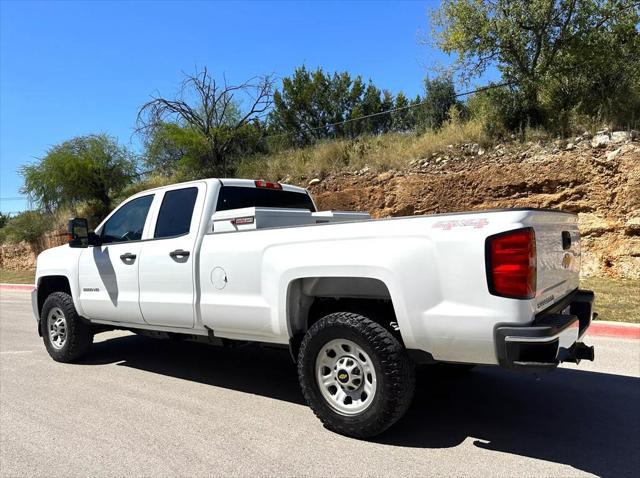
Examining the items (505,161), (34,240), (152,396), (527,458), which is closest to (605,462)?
(527,458)

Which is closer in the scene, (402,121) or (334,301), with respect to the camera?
(334,301)

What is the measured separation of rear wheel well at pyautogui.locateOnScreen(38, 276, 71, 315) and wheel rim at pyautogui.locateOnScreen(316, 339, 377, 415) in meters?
4.16

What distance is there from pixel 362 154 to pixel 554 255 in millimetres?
13812

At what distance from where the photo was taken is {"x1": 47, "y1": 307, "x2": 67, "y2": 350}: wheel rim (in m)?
6.50

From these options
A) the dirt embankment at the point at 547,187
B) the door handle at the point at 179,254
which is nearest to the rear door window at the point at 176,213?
the door handle at the point at 179,254

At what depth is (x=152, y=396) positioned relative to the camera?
16.6ft

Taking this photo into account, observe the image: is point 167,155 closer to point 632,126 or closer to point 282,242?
point 632,126

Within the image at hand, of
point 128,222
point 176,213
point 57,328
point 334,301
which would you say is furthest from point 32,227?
point 334,301

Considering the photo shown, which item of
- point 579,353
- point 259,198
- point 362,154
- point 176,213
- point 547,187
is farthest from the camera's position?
point 362,154

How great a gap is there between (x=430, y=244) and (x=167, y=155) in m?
22.8

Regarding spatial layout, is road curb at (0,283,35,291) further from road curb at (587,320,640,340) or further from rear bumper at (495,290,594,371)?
rear bumper at (495,290,594,371)

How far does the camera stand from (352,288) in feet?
13.3

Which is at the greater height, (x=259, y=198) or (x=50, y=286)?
(x=259, y=198)

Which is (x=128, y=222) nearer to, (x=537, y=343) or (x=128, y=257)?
(x=128, y=257)
